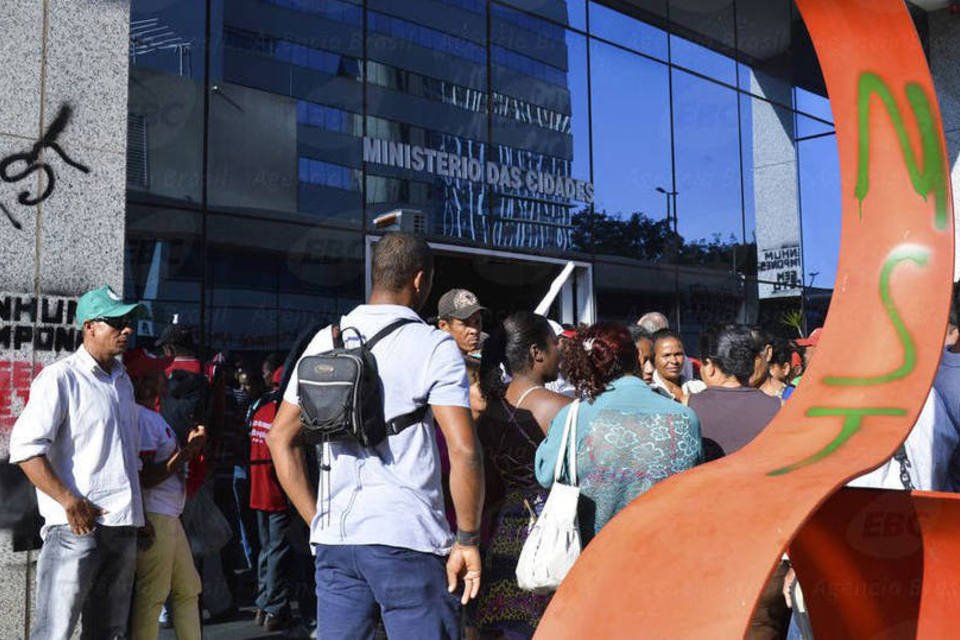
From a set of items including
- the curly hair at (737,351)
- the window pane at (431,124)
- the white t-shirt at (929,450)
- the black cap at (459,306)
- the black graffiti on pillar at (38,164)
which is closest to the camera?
the white t-shirt at (929,450)

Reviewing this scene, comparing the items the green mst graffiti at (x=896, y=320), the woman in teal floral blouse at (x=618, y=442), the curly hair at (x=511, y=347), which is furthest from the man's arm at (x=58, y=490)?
the green mst graffiti at (x=896, y=320)

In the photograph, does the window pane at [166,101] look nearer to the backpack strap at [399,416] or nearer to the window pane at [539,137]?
the window pane at [539,137]

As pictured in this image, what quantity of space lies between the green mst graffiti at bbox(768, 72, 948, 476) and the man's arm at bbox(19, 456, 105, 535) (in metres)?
3.06

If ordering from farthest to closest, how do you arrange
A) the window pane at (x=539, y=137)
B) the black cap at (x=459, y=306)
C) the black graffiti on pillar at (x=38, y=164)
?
the window pane at (x=539, y=137), the black graffiti on pillar at (x=38, y=164), the black cap at (x=459, y=306)

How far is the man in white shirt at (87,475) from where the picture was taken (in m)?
4.20

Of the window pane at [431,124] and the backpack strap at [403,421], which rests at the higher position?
the window pane at [431,124]

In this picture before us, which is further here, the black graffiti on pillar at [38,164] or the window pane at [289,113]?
the window pane at [289,113]

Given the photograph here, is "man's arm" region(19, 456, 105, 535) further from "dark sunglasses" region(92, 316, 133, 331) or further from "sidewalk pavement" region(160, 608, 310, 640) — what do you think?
"sidewalk pavement" region(160, 608, 310, 640)

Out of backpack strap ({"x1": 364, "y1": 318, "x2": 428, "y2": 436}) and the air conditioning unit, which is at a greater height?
the air conditioning unit

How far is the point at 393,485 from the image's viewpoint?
121 inches

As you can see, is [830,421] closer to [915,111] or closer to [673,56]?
[915,111]

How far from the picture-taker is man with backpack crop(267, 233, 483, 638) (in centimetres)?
304

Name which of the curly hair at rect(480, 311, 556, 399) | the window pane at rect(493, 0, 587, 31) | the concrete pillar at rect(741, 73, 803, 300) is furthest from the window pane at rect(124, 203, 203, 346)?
the concrete pillar at rect(741, 73, 803, 300)

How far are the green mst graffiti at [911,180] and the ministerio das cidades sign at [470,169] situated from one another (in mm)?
7099
